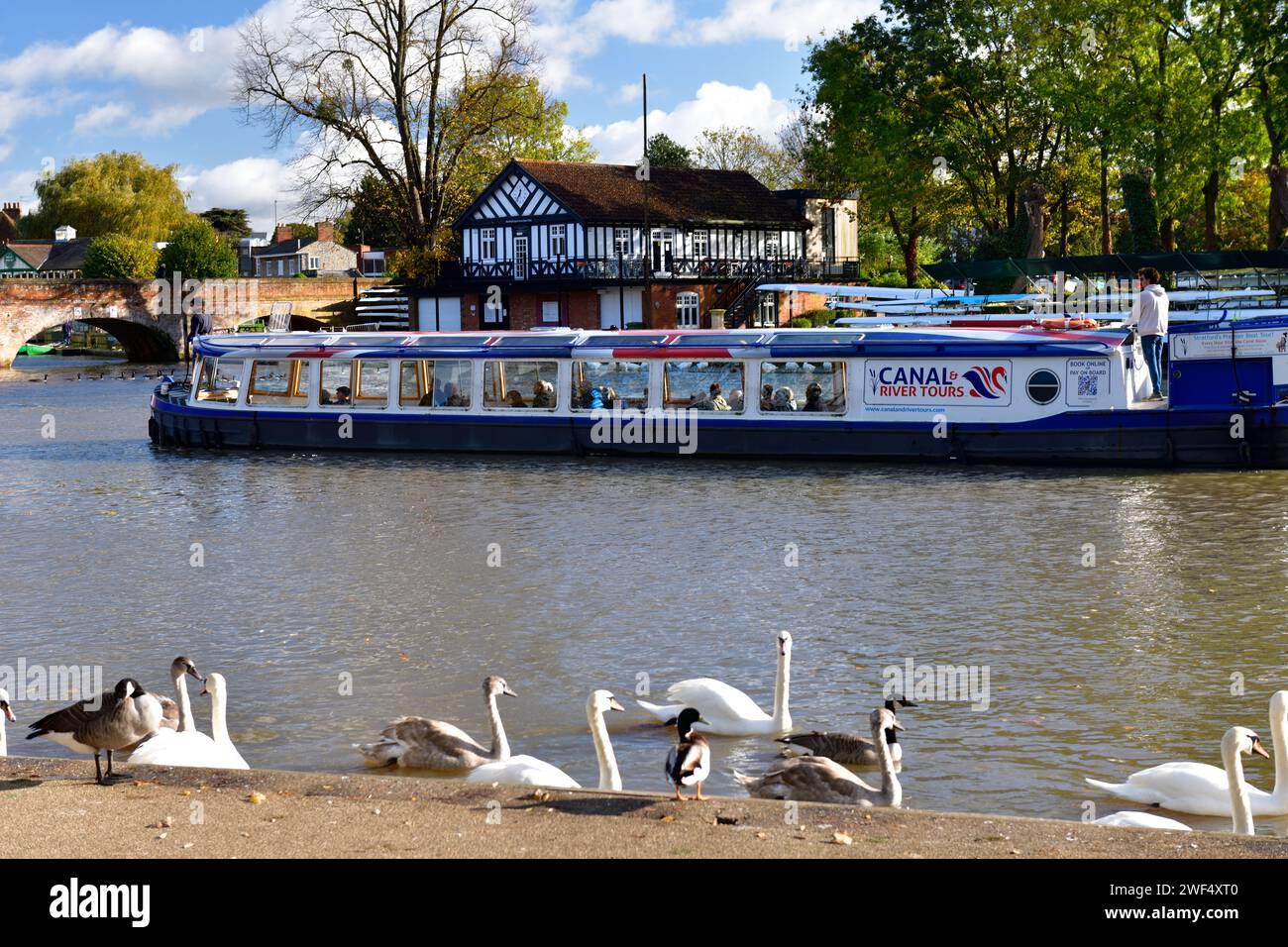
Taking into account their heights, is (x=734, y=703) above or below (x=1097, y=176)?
below

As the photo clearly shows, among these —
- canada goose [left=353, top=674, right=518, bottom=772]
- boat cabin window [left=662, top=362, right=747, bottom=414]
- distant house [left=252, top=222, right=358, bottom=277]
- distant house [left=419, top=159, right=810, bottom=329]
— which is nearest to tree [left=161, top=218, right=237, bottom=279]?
distant house [left=419, top=159, right=810, bottom=329]

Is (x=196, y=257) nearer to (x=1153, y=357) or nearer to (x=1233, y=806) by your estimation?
(x=1153, y=357)

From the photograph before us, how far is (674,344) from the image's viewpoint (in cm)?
3106

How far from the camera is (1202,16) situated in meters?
56.0

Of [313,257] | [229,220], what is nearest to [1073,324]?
[313,257]

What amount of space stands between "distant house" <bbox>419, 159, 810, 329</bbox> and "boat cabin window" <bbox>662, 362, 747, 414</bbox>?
36604 millimetres

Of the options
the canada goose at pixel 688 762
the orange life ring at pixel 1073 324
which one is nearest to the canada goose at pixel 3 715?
the canada goose at pixel 688 762

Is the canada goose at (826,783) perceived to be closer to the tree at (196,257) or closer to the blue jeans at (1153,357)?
the blue jeans at (1153,357)

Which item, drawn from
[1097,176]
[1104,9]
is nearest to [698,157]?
[1097,176]

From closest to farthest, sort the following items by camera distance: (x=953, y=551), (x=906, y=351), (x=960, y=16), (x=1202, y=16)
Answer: (x=953, y=551) < (x=906, y=351) < (x=1202, y=16) < (x=960, y=16)

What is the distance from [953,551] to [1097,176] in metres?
49.7

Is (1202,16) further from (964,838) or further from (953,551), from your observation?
(964,838)

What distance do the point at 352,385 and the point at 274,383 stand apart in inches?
78.2

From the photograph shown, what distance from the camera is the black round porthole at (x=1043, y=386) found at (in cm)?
2800
